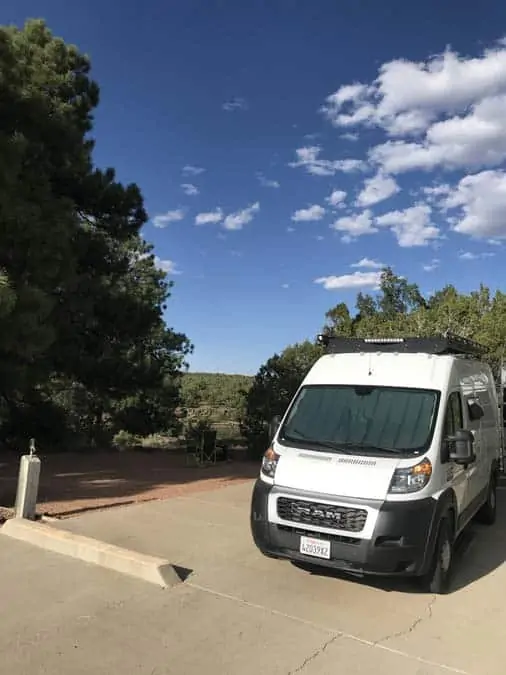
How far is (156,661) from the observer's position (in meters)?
4.29

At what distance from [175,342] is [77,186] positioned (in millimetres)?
14407

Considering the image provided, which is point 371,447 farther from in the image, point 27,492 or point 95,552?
point 27,492

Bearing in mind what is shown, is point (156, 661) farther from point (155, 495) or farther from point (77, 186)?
point (77, 186)

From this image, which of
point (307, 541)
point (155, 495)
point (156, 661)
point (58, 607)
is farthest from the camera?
point (155, 495)

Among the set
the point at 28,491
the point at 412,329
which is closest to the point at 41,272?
the point at 28,491

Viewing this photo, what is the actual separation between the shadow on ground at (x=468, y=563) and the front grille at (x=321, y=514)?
0.96 meters

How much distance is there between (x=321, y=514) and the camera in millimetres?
5586

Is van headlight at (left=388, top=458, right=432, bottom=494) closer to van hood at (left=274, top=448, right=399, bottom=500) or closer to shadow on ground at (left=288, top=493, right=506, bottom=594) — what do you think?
van hood at (left=274, top=448, right=399, bottom=500)

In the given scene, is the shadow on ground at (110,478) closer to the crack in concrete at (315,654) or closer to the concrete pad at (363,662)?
the crack in concrete at (315,654)

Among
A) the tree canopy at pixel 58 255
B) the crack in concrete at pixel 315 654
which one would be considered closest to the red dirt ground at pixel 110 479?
the tree canopy at pixel 58 255

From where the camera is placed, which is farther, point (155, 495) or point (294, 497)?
point (155, 495)

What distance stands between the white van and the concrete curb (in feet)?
3.15

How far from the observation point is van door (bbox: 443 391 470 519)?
20.3ft

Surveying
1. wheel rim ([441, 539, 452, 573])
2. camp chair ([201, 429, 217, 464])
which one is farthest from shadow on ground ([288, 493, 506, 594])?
camp chair ([201, 429, 217, 464])
